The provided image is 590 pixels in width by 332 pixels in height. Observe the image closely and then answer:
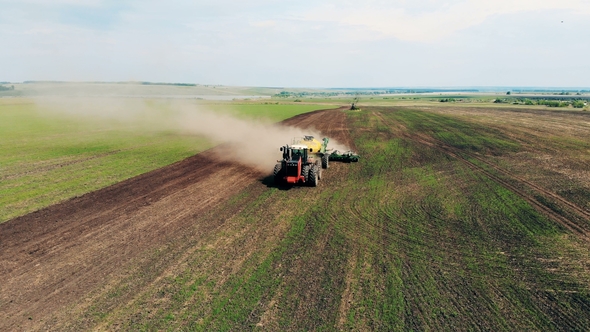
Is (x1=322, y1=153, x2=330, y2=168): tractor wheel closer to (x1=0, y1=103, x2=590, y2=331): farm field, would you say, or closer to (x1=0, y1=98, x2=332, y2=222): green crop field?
A: (x1=0, y1=103, x2=590, y2=331): farm field

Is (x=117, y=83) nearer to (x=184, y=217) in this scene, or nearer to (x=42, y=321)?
(x=184, y=217)

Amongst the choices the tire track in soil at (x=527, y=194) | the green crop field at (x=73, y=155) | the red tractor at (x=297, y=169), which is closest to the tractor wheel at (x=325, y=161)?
the red tractor at (x=297, y=169)

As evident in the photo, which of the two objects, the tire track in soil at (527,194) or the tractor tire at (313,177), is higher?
the tractor tire at (313,177)

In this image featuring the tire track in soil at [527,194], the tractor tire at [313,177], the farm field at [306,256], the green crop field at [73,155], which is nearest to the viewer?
the farm field at [306,256]

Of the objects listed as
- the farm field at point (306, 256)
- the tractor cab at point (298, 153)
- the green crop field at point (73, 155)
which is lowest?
the farm field at point (306, 256)

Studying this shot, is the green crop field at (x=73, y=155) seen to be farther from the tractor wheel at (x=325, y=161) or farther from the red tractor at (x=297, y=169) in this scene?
the tractor wheel at (x=325, y=161)

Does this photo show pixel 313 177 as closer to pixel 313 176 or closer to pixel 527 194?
pixel 313 176

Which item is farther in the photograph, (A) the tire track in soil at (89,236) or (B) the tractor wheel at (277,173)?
(B) the tractor wheel at (277,173)
